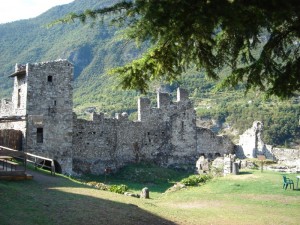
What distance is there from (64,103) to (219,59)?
20243 mm

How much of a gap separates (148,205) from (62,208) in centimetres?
428

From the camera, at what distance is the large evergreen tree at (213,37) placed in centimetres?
640

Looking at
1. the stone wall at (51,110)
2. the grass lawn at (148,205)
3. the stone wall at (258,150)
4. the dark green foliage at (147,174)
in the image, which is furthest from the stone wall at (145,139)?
the grass lawn at (148,205)

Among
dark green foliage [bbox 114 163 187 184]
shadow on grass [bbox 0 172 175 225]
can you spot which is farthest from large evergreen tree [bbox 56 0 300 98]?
dark green foliage [bbox 114 163 187 184]

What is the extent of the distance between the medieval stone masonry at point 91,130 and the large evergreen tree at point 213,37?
1816cm

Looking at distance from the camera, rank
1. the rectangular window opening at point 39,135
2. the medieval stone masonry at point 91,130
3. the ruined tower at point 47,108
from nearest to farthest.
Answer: the ruined tower at point 47,108
the rectangular window opening at point 39,135
the medieval stone masonry at point 91,130

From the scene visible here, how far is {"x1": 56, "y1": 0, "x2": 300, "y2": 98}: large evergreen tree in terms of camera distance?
640 cm

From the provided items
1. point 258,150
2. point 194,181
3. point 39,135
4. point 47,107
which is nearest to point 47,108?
point 47,107

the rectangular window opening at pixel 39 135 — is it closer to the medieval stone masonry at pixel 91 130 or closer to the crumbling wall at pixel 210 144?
the medieval stone masonry at pixel 91 130

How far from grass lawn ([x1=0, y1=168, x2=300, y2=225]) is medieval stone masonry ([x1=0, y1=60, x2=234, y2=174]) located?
901cm

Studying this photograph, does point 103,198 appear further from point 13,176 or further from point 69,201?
point 13,176

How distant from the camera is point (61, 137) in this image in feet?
91.6

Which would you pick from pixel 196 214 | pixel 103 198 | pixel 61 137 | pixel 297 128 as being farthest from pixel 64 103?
pixel 297 128

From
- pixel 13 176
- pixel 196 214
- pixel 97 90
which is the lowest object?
pixel 196 214
